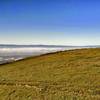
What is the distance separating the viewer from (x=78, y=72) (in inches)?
950

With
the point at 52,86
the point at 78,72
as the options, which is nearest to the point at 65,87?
the point at 52,86

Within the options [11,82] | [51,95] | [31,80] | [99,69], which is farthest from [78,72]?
[51,95]

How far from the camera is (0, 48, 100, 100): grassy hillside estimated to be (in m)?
17.5

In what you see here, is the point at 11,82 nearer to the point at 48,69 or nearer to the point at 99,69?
the point at 48,69

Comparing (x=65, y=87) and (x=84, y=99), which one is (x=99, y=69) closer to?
(x=65, y=87)

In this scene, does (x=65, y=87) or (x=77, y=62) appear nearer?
(x=65, y=87)

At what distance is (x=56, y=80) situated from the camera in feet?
70.6

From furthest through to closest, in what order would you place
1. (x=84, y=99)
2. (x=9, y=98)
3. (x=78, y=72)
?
(x=78, y=72) < (x=9, y=98) < (x=84, y=99)

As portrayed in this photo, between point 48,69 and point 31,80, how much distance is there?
4.48 meters

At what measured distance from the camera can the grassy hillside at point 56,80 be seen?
17.5 m

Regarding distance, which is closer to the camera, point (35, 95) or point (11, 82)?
point (35, 95)

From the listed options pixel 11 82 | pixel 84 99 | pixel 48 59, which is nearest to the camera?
pixel 84 99

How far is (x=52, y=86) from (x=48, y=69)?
7.17m

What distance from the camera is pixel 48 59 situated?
106ft
